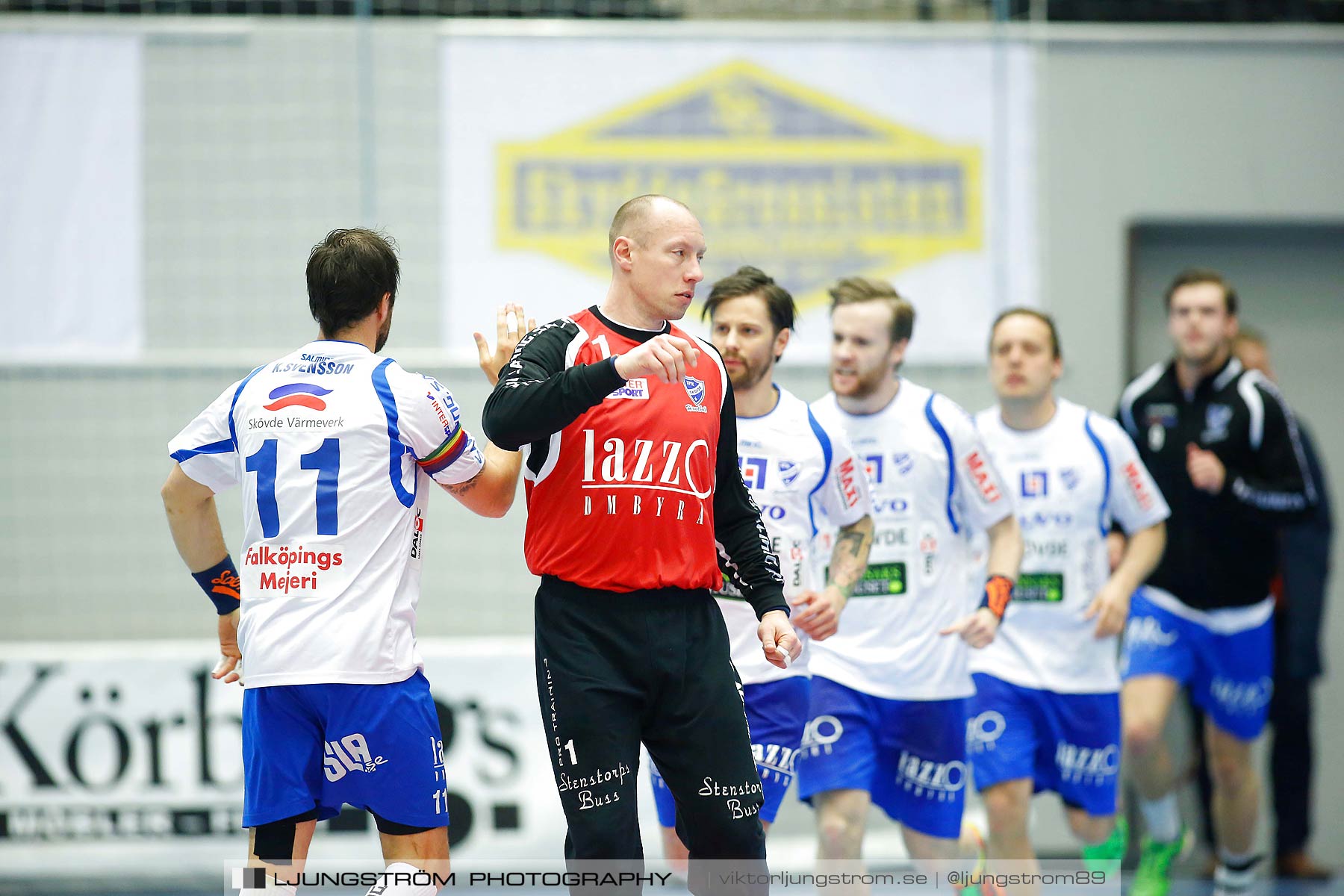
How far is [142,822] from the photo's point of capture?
6781 mm

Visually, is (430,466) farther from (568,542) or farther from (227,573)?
(227,573)

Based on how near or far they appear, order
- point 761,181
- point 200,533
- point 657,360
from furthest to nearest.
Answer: point 761,181 < point 200,533 < point 657,360

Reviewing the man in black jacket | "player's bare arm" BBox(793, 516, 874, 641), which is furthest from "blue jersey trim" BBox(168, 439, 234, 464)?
the man in black jacket

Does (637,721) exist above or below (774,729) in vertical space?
above

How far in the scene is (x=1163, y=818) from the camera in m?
6.39

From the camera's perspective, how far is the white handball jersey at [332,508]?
3350mm

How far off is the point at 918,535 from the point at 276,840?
270 cm

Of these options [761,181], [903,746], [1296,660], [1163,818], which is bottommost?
[1163,818]

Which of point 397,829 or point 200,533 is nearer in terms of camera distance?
point 397,829

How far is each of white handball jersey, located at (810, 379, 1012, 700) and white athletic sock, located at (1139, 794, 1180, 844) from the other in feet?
6.31

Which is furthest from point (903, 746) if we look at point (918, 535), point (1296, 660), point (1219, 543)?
point (1296, 660)

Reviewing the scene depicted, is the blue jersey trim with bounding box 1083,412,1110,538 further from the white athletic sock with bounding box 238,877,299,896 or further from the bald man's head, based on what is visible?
the white athletic sock with bounding box 238,877,299,896

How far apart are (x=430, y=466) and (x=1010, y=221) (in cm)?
521

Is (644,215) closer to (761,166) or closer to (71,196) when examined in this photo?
(761,166)
